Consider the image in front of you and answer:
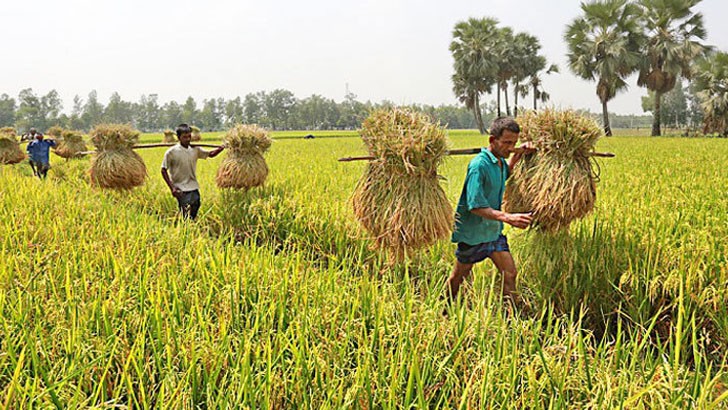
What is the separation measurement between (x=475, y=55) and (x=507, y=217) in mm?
37614

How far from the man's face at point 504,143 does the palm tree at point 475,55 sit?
35953 mm

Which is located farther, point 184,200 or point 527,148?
point 184,200

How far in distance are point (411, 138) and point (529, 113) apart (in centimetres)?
103

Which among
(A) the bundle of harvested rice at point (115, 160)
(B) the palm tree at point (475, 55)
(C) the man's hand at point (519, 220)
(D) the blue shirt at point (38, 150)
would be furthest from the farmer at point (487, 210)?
(B) the palm tree at point (475, 55)

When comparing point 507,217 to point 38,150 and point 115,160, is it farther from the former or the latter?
point 38,150

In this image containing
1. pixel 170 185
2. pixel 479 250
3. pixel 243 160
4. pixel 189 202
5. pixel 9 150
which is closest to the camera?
pixel 479 250

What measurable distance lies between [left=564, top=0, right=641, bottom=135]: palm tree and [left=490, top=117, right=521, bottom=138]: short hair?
29.1 metres

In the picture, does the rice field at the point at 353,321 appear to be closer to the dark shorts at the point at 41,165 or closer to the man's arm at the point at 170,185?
the man's arm at the point at 170,185

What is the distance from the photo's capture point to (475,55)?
1453 inches

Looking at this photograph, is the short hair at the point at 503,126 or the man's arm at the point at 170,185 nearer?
the short hair at the point at 503,126

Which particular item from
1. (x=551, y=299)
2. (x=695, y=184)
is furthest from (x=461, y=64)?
(x=551, y=299)

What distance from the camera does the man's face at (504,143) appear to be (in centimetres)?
276

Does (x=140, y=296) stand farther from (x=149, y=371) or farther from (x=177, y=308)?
(x=149, y=371)


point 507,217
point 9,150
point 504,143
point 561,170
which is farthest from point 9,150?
point 561,170
